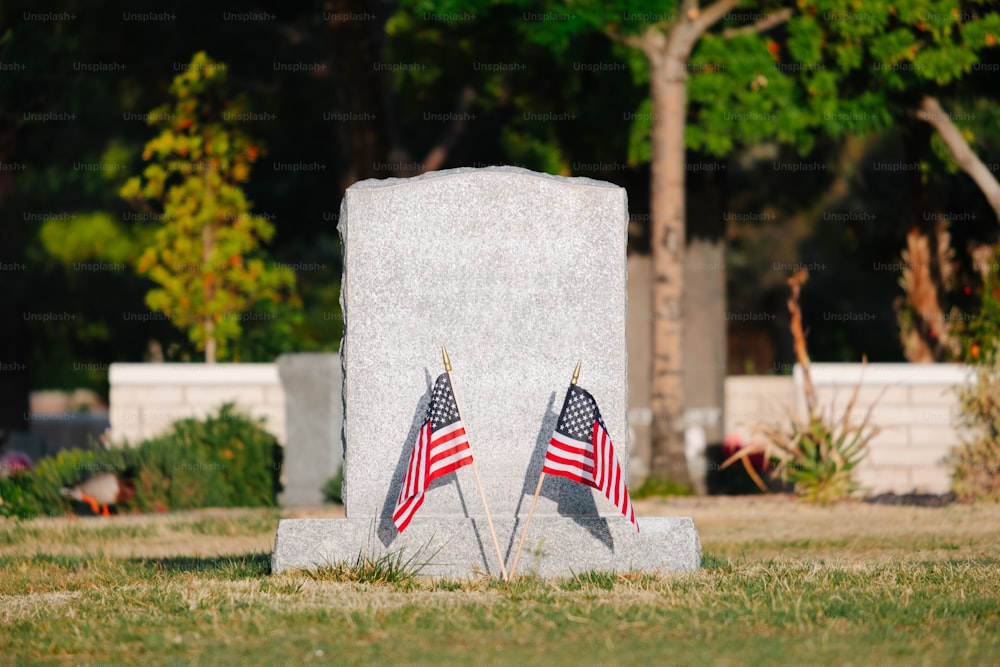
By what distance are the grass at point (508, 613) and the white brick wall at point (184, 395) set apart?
6.26 metres

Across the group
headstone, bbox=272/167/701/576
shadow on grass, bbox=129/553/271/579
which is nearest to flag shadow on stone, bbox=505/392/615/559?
headstone, bbox=272/167/701/576

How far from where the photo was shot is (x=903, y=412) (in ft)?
52.3

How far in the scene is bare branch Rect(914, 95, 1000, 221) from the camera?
56.8 ft

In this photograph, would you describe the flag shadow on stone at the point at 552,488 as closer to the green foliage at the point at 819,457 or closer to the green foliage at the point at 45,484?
the green foliage at the point at 819,457

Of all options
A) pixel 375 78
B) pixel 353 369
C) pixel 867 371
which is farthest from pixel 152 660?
pixel 375 78

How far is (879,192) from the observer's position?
2103 centimetres

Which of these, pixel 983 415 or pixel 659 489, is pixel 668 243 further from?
pixel 983 415

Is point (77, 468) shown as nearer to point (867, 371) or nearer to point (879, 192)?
point (867, 371)

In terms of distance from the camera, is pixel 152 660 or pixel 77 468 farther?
pixel 77 468

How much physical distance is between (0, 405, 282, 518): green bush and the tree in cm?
222

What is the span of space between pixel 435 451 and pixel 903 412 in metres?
9.60

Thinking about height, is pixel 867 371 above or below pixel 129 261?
below

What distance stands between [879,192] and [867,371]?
5.96 meters

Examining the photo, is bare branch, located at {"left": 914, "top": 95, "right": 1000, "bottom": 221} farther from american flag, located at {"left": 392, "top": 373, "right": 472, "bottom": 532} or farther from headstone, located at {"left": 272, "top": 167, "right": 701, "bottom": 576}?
american flag, located at {"left": 392, "top": 373, "right": 472, "bottom": 532}
